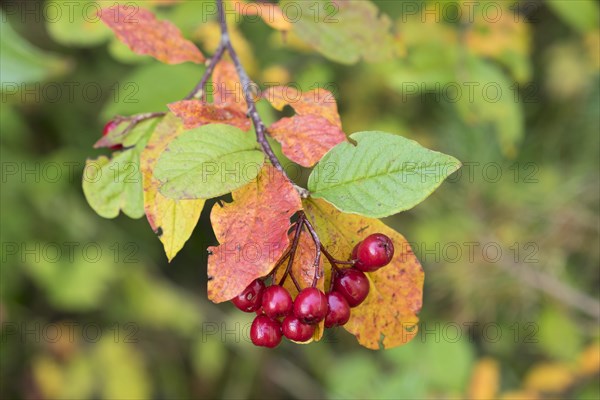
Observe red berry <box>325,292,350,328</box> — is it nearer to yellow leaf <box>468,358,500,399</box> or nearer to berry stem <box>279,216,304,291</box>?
berry stem <box>279,216,304,291</box>

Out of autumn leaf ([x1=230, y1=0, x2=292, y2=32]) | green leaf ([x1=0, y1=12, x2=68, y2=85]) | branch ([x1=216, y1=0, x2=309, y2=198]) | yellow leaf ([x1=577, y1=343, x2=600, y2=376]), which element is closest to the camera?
branch ([x1=216, y1=0, x2=309, y2=198])

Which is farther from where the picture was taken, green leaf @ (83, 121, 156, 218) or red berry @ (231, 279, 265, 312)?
green leaf @ (83, 121, 156, 218)

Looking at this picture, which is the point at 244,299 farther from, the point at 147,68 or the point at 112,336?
the point at 112,336

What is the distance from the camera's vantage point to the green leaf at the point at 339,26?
1.43 m

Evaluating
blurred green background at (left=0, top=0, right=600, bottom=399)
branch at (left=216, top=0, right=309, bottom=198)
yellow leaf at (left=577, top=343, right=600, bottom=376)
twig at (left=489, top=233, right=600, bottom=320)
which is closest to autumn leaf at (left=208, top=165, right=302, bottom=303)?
branch at (left=216, top=0, right=309, bottom=198)

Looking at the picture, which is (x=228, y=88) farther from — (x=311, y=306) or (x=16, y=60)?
(x=16, y=60)

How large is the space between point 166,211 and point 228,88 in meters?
0.33

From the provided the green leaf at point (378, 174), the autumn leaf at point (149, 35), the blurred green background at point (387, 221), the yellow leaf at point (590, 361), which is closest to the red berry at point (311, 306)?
the green leaf at point (378, 174)

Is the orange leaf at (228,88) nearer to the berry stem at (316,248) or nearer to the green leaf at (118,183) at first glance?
the green leaf at (118,183)

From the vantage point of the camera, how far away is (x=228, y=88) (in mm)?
1231

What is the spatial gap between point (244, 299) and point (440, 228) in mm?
1933

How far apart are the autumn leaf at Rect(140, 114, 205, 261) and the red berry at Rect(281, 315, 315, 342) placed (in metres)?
0.22

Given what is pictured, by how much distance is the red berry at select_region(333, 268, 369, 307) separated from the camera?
951mm

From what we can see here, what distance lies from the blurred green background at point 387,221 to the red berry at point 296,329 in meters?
1.48
